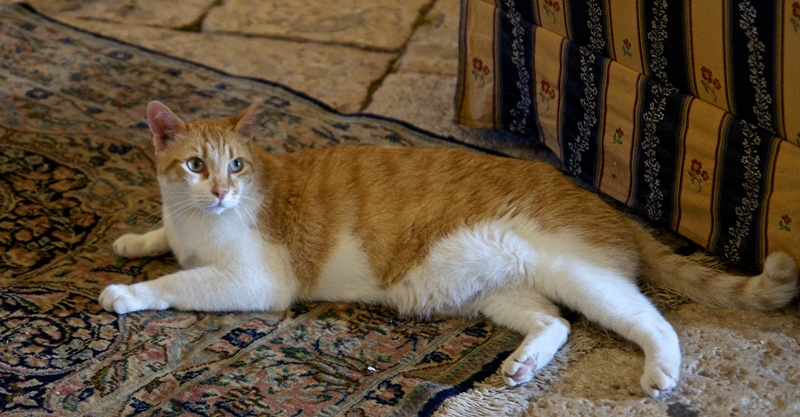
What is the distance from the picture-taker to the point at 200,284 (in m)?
1.94

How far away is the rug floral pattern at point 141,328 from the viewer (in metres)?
1.69

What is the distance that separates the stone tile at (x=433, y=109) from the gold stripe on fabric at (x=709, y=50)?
84 cm

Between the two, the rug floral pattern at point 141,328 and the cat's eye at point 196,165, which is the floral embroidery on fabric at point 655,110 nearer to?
the rug floral pattern at point 141,328

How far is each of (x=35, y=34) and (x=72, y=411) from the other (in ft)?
8.78

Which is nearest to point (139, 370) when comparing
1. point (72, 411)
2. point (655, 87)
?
point (72, 411)

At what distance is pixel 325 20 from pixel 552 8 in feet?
6.47

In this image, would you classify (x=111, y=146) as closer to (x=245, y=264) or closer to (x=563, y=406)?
(x=245, y=264)

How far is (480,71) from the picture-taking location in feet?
9.09

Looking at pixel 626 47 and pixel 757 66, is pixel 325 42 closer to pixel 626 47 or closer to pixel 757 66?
pixel 626 47

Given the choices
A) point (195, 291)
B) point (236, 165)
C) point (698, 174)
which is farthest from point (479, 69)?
point (195, 291)

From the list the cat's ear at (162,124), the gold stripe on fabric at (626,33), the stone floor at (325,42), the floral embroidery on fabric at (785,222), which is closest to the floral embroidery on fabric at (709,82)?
the gold stripe on fabric at (626,33)

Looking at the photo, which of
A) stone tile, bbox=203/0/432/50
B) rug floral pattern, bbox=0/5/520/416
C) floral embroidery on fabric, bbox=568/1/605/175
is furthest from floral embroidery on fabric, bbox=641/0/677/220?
stone tile, bbox=203/0/432/50

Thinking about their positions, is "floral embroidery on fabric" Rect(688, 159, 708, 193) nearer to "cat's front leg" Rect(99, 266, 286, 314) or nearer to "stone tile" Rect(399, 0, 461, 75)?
"cat's front leg" Rect(99, 266, 286, 314)

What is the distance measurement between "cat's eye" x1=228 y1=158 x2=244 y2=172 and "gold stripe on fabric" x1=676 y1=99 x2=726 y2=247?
3.86 feet
